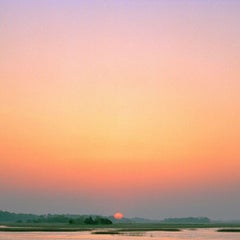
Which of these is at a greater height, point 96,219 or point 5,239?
point 96,219

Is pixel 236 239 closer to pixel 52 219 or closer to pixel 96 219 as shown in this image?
pixel 96 219

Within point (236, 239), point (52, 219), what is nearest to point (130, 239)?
point (236, 239)

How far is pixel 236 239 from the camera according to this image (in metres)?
58.6

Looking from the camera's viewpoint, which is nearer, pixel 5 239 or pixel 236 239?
pixel 5 239

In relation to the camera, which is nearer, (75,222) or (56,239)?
(56,239)

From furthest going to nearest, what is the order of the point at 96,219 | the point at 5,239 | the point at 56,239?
the point at 96,219
the point at 56,239
the point at 5,239

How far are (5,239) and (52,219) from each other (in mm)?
107967

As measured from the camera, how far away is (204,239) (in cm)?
5741

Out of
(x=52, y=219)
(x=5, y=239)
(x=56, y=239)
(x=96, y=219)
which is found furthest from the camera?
(x=52, y=219)

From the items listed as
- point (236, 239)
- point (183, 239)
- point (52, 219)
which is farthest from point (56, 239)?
point (52, 219)

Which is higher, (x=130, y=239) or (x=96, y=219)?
(x=96, y=219)

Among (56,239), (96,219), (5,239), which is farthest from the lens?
(96,219)

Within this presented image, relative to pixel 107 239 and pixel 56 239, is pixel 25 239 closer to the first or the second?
pixel 56 239

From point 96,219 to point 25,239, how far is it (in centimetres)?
7480
